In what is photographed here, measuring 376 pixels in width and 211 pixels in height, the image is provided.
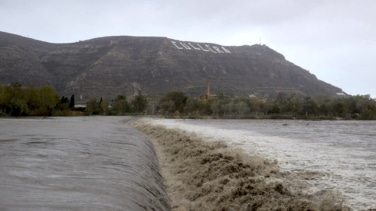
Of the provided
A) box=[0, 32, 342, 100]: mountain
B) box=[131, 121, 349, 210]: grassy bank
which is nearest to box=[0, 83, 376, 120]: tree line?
box=[0, 32, 342, 100]: mountain

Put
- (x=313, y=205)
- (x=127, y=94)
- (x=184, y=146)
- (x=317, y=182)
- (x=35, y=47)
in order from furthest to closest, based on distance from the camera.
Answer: (x=35, y=47), (x=127, y=94), (x=184, y=146), (x=317, y=182), (x=313, y=205)

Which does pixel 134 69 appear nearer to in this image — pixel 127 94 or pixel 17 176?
pixel 127 94

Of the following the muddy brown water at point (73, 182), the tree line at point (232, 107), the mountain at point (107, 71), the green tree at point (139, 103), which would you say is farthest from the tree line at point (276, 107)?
the muddy brown water at point (73, 182)

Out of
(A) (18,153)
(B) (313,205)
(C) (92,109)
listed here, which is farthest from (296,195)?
(C) (92,109)

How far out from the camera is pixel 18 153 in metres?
15.5

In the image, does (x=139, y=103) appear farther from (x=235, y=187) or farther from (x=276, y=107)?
(x=235, y=187)

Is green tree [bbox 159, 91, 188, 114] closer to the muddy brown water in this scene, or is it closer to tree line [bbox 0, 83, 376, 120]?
tree line [bbox 0, 83, 376, 120]

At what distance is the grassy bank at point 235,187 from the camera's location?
966 centimetres

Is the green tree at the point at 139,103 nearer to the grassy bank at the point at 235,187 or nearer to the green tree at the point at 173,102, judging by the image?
the green tree at the point at 173,102

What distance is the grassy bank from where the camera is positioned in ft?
31.7

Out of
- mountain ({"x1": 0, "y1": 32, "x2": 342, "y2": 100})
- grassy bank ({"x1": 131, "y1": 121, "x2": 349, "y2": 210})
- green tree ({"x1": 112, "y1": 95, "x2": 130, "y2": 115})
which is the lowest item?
grassy bank ({"x1": 131, "y1": 121, "x2": 349, "y2": 210})

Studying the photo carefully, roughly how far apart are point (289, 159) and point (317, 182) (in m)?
5.82

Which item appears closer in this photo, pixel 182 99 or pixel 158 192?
pixel 158 192

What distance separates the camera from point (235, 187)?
37.8 feet
